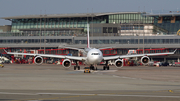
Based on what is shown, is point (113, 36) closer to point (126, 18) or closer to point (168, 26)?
point (168, 26)

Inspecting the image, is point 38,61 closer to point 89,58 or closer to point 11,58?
point 89,58

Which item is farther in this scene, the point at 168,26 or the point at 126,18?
the point at 126,18

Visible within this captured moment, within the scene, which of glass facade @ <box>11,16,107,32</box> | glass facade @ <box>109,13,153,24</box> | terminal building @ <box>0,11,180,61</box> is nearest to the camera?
terminal building @ <box>0,11,180,61</box>

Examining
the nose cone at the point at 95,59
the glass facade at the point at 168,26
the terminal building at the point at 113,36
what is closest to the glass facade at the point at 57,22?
the terminal building at the point at 113,36

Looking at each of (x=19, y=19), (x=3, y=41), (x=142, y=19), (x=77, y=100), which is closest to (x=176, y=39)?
(x=142, y=19)

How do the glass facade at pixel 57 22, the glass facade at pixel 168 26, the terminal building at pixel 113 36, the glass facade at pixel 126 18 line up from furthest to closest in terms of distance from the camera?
the glass facade at pixel 57 22
the glass facade at pixel 126 18
the glass facade at pixel 168 26
the terminal building at pixel 113 36

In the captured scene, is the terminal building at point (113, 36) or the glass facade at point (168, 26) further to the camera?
the glass facade at point (168, 26)

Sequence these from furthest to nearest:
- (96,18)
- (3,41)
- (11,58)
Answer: (96,18)
(3,41)
(11,58)

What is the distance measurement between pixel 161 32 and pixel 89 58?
270 feet

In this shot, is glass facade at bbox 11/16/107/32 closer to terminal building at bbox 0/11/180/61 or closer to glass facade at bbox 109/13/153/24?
terminal building at bbox 0/11/180/61

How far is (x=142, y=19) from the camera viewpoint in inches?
6152

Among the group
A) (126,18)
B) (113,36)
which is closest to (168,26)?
(113,36)

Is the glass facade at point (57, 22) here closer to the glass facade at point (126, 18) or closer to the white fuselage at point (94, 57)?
the glass facade at point (126, 18)

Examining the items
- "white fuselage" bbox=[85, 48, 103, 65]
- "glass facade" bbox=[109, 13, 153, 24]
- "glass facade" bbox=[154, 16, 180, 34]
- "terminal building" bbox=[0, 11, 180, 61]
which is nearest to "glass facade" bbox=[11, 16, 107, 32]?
"terminal building" bbox=[0, 11, 180, 61]
